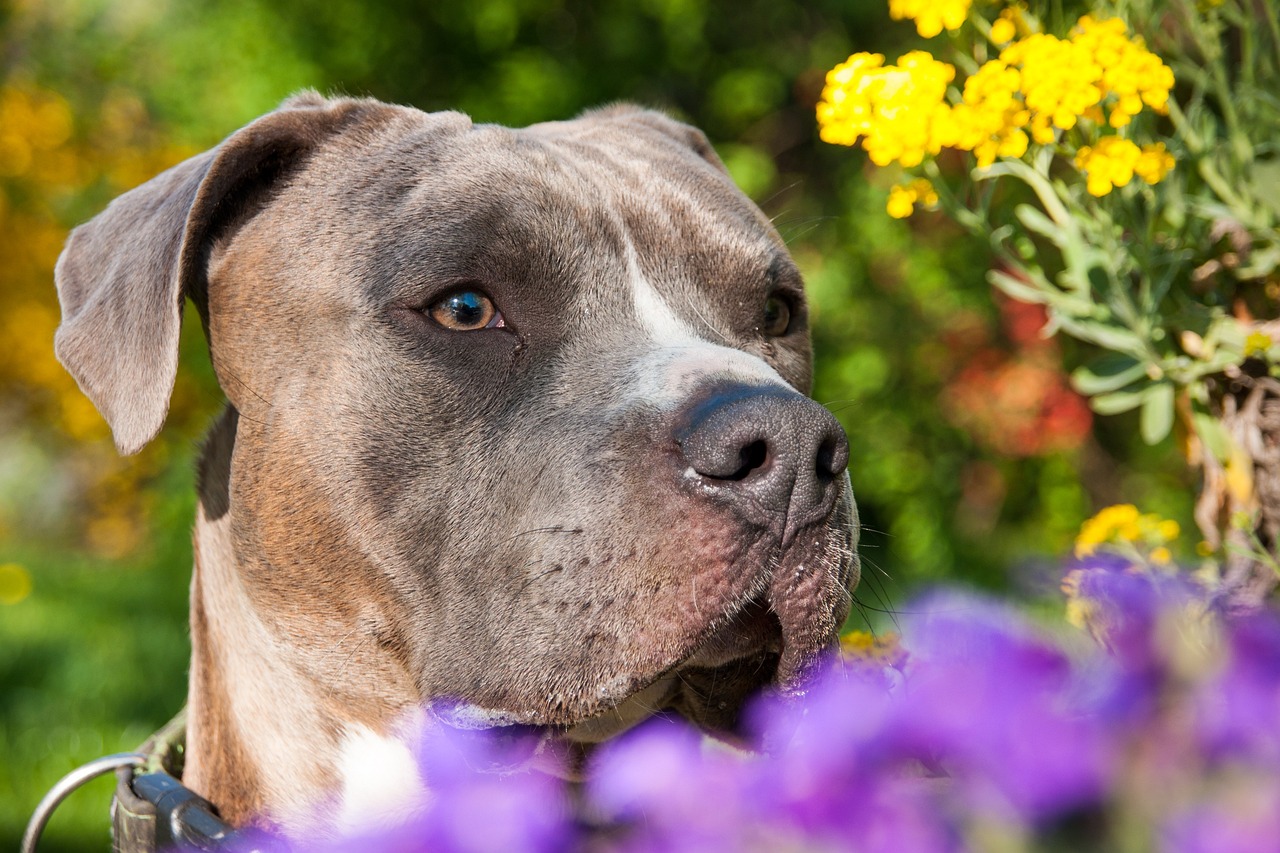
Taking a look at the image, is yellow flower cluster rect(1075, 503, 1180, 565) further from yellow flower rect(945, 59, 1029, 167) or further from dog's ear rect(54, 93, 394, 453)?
dog's ear rect(54, 93, 394, 453)

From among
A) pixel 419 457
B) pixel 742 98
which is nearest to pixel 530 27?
pixel 742 98

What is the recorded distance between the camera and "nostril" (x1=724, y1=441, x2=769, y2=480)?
6.54 ft

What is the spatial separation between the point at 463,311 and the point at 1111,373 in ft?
5.05

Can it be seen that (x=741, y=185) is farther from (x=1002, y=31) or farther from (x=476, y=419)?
(x=476, y=419)

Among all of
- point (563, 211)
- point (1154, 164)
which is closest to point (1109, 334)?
Result: point (1154, 164)

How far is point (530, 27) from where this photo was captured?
23.4ft

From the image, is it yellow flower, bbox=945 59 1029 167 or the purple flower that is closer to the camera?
the purple flower

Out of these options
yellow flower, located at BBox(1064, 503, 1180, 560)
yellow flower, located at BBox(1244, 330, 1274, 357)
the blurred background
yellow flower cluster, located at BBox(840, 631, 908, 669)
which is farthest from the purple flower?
the blurred background

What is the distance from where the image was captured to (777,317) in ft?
9.80

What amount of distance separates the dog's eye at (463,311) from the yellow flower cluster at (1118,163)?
1.23 m

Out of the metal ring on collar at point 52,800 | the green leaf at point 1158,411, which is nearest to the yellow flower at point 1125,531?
the green leaf at point 1158,411

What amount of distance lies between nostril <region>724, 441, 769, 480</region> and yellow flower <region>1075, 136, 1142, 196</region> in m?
0.93

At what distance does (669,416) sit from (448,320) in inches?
21.3

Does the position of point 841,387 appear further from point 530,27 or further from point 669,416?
point 669,416
